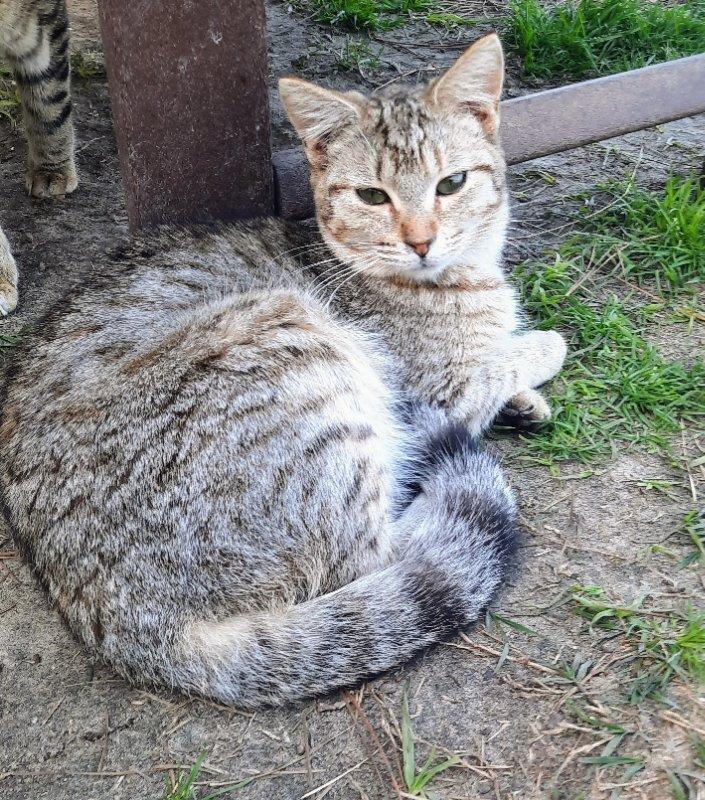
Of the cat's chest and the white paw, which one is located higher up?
the cat's chest

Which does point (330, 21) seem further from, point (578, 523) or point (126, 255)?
point (578, 523)

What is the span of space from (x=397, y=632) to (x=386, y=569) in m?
0.22

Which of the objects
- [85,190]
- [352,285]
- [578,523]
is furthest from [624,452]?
[85,190]

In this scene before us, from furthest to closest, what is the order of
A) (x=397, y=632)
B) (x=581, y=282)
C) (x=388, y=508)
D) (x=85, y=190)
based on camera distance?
(x=85, y=190) → (x=581, y=282) → (x=388, y=508) → (x=397, y=632)

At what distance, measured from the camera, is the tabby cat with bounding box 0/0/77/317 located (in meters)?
4.85

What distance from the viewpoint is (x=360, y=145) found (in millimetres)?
3426

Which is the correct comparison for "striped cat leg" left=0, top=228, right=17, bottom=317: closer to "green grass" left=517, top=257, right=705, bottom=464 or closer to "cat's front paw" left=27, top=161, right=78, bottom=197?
"cat's front paw" left=27, top=161, right=78, bottom=197

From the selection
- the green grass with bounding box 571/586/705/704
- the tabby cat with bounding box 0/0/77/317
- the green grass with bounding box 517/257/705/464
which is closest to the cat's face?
the green grass with bounding box 517/257/705/464

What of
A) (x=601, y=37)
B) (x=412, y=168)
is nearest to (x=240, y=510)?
(x=412, y=168)

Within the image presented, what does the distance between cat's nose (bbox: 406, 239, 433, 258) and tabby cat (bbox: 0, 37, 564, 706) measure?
0.4 inches

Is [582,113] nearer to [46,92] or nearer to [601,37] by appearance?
[601,37]

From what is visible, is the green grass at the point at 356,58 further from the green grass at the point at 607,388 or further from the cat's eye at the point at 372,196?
the cat's eye at the point at 372,196

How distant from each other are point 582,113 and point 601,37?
1.91 meters

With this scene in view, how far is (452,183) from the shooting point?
134 inches
